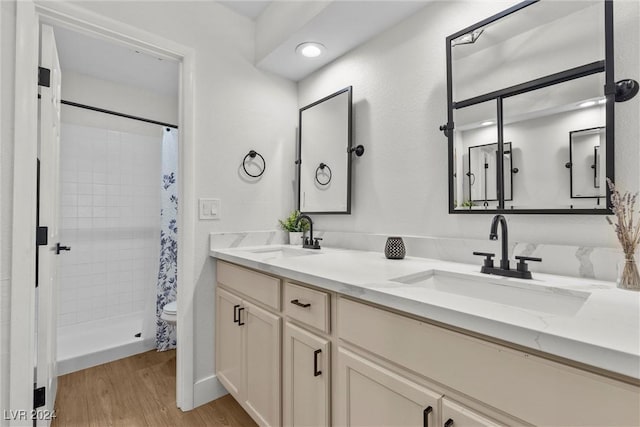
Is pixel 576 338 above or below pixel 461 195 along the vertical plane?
below

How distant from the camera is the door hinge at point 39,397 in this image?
4.45 feet

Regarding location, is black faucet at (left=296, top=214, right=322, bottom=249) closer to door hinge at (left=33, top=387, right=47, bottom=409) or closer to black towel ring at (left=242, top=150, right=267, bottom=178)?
black towel ring at (left=242, top=150, right=267, bottom=178)

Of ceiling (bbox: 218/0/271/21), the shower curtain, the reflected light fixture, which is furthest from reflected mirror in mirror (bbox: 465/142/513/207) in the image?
the shower curtain

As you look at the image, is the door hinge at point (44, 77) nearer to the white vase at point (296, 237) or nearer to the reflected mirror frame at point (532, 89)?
the white vase at point (296, 237)

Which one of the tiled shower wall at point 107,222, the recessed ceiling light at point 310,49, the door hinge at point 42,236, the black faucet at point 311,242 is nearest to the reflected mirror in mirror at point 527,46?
the recessed ceiling light at point 310,49

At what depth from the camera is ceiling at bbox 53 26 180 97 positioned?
2156 millimetres

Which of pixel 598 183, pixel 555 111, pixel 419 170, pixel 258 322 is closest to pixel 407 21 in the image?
pixel 419 170

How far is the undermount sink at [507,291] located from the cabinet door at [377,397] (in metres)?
0.30

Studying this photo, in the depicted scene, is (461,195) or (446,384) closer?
(446,384)

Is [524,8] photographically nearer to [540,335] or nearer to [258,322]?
[540,335]

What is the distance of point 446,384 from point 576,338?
316 millimetres

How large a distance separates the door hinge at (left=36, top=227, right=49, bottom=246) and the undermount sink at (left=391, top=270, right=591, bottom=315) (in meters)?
1.56

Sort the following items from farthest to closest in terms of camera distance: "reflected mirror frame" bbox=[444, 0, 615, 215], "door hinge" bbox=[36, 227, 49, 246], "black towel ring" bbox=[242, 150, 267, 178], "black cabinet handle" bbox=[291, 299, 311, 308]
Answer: "black towel ring" bbox=[242, 150, 267, 178] → "door hinge" bbox=[36, 227, 49, 246] → "black cabinet handle" bbox=[291, 299, 311, 308] → "reflected mirror frame" bbox=[444, 0, 615, 215]

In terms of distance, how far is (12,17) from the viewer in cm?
128
